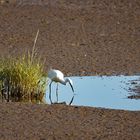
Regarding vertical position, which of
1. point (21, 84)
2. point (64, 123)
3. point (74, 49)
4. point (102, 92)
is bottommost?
point (64, 123)

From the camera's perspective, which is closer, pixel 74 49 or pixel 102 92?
pixel 102 92

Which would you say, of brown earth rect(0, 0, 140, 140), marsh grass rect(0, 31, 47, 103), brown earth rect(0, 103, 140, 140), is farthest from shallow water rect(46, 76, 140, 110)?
brown earth rect(0, 103, 140, 140)

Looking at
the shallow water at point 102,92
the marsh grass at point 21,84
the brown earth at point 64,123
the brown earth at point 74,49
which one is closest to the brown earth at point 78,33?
the brown earth at point 74,49

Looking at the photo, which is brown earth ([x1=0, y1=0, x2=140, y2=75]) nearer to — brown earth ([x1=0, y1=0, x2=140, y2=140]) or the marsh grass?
brown earth ([x1=0, y1=0, x2=140, y2=140])

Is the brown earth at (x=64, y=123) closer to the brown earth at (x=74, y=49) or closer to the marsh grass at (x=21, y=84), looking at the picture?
the brown earth at (x=74, y=49)

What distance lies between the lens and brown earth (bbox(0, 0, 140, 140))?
10750mm

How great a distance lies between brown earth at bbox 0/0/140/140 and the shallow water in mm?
676

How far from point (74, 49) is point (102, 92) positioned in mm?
4330

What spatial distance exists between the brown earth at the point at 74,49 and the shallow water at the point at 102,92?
0.68 m

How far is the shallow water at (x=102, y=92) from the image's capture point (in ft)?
42.5

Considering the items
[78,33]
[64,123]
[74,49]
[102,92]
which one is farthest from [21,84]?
[78,33]

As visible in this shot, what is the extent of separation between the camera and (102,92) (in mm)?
13820

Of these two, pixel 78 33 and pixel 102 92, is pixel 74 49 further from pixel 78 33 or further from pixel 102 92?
pixel 102 92

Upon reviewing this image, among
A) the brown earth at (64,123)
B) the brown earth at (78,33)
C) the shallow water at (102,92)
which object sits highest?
the brown earth at (78,33)
